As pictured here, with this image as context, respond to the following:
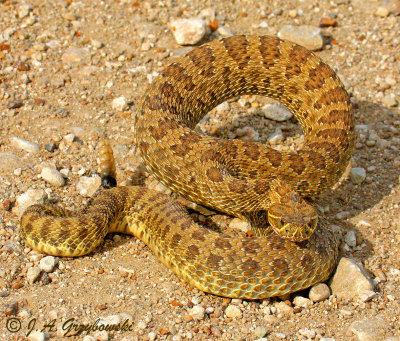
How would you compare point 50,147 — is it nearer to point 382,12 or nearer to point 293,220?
point 293,220

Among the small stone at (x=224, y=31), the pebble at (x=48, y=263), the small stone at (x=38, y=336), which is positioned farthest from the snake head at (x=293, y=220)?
the small stone at (x=224, y=31)

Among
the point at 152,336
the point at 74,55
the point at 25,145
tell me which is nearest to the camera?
the point at 152,336

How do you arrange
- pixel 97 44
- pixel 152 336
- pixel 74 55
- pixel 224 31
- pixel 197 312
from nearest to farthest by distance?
1. pixel 152 336
2. pixel 197 312
3. pixel 74 55
4. pixel 97 44
5. pixel 224 31

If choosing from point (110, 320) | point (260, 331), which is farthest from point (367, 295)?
point (110, 320)

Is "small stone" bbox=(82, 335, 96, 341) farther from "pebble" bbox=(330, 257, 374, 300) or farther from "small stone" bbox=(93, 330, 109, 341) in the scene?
"pebble" bbox=(330, 257, 374, 300)

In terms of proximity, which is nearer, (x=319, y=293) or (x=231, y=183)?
(x=319, y=293)

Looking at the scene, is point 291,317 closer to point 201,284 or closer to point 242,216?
point 201,284
